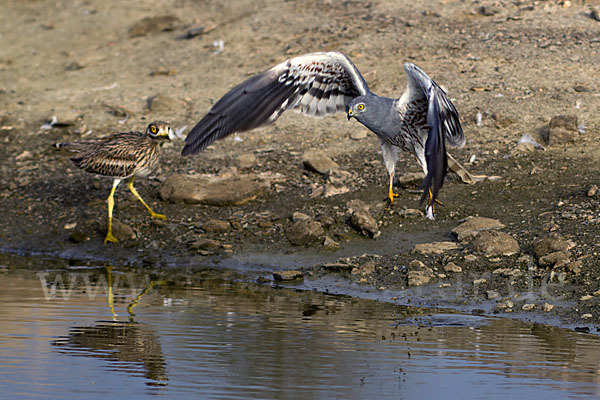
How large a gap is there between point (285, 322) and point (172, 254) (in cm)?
269

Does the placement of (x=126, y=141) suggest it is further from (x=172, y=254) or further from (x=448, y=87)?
(x=448, y=87)

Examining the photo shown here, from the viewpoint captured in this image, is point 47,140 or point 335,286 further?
point 47,140

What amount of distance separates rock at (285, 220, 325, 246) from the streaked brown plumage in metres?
1.62

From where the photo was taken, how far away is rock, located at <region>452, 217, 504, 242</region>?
25.4ft

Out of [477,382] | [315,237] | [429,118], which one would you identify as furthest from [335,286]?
[477,382]

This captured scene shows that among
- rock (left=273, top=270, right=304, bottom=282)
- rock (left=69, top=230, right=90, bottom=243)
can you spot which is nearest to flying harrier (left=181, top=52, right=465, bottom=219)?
rock (left=273, top=270, right=304, bottom=282)

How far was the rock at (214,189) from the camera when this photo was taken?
9.27 m

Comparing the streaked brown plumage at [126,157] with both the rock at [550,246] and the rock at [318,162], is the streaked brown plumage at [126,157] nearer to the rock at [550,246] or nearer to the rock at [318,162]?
the rock at [318,162]

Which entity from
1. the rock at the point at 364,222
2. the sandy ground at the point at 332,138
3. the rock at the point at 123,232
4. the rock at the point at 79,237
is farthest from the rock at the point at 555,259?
the rock at the point at 79,237

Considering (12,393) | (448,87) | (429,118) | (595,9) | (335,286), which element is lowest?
(12,393)

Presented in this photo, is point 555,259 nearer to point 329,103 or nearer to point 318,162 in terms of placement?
point 329,103

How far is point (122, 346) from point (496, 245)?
336 cm

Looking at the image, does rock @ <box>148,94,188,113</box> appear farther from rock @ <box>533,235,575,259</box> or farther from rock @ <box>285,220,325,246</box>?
rock @ <box>533,235,575,259</box>

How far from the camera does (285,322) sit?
625 centimetres
